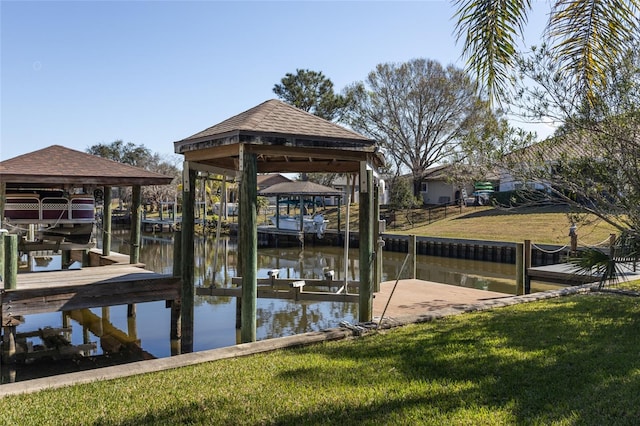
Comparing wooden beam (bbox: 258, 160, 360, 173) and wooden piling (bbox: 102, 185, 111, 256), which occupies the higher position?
wooden beam (bbox: 258, 160, 360, 173)

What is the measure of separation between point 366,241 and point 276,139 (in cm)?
194

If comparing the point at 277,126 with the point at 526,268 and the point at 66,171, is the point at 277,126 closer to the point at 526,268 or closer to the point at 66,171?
the point at 66,171

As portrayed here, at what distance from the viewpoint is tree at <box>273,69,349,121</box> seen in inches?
1898

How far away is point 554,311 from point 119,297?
22.7 feet

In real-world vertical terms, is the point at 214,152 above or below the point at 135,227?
above

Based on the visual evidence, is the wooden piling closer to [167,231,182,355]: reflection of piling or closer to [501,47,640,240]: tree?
[167,231,182,355]: reflection of piling

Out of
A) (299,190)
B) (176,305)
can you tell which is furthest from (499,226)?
(176,305)

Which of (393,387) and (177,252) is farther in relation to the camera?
(177,252)

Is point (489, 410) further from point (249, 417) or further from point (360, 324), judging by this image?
point (360, 324)

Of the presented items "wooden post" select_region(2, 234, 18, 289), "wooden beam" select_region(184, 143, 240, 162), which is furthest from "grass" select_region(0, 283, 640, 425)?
"wooden post" select_region(2, 234, 18, 289)

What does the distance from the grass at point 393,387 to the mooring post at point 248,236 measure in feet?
2.71

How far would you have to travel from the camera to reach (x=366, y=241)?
727 cm

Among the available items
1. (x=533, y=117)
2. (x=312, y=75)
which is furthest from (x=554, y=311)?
(x=312, y=75)

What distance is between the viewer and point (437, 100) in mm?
40812
